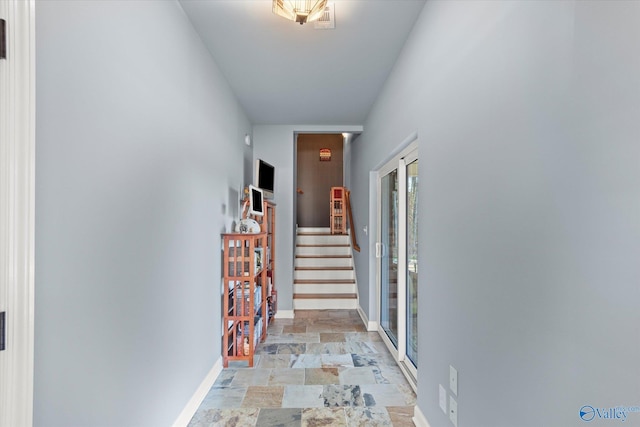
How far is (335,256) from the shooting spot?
615cm

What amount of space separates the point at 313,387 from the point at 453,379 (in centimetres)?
141

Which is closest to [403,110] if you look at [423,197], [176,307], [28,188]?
[423,197]

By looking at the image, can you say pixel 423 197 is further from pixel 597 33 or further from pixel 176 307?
pixel 176 307

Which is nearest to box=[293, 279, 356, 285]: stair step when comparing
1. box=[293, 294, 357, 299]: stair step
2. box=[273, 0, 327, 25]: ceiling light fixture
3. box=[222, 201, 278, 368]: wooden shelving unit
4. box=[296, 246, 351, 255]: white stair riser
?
box=[293, 294, 357, 299]: stair step

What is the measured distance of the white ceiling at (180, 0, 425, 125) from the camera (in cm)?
220

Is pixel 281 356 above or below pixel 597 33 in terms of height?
below

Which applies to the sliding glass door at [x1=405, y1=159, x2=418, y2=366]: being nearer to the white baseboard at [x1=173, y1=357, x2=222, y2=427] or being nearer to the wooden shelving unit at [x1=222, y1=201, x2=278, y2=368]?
the wooden shelving unit at [x1=222, y1=201, x2=278, y2=368]

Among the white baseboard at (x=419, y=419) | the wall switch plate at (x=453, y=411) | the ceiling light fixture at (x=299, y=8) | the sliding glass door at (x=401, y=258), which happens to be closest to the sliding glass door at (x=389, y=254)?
the sliding glass door at (x=401, y=258)

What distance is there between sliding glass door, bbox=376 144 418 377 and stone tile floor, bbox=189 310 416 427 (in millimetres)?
222

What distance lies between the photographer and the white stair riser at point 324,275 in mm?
5785

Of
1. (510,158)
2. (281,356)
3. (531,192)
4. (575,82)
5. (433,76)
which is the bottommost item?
(281,356)

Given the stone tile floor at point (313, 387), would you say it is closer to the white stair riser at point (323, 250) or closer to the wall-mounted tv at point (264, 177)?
the wall-mounted tv at point (264, 177)

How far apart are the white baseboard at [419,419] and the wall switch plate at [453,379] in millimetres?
563

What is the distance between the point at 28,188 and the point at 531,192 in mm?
1518
